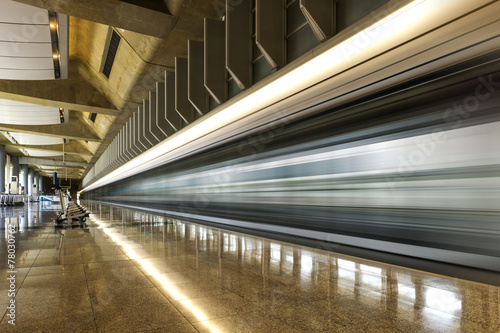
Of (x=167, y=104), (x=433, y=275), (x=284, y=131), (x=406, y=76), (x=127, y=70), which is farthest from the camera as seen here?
(x=127, y=70)

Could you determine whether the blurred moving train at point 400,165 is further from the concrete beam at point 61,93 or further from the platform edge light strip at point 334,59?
the concrete beam at point 61,93

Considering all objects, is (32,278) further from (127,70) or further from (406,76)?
(127,70)

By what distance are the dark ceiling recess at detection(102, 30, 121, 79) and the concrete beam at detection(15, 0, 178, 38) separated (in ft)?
12.1

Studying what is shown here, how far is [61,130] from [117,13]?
20898mm

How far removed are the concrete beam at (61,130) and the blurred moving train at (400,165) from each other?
857 inches

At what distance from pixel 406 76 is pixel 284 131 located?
10.1 feet

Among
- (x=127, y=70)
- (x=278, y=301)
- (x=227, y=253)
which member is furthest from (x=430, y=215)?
(x=127, y=70)

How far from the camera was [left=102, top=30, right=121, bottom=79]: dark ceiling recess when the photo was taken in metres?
11.2

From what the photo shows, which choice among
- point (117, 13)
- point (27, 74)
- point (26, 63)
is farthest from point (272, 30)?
point (27, 74)

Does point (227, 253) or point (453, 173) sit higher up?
point (453, 173)

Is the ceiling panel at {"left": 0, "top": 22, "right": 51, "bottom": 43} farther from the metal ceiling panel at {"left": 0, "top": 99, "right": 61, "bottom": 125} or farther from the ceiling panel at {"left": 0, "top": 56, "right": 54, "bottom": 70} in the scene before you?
the metal ceiling panel at {"left": 0, "top": 99, "right": 61, "bottom": 125}

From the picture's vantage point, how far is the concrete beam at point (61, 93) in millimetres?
14797

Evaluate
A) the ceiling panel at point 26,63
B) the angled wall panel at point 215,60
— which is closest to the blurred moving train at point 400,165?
the angled wall panel at point 215,60

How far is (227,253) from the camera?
16.5ft
